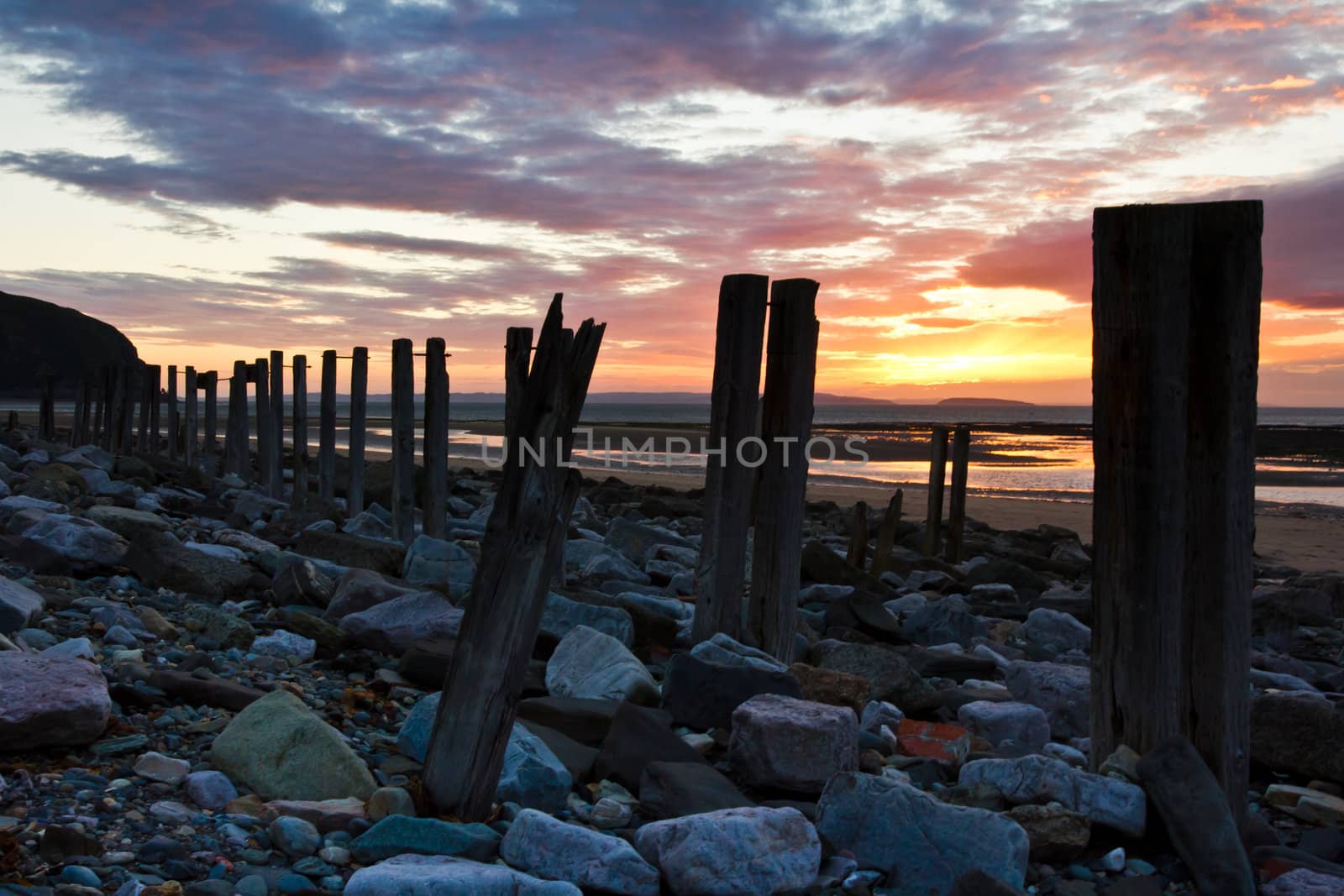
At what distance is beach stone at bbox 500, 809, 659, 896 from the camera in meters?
3.32

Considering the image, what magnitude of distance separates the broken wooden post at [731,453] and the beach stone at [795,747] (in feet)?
6.50

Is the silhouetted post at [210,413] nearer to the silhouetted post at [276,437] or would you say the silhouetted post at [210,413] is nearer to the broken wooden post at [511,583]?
the silhouetted post at [276,437]

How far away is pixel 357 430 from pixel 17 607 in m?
8.88

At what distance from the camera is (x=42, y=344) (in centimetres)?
12650

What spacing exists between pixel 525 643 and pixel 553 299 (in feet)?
3.85

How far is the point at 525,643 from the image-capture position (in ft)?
12.2

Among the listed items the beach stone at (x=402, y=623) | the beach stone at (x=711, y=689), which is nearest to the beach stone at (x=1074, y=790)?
the beach stone at (x=711, y=689)

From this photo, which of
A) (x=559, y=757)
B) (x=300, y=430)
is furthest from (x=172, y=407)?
(x=559, y=757)

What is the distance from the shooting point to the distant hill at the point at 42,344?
400 feet

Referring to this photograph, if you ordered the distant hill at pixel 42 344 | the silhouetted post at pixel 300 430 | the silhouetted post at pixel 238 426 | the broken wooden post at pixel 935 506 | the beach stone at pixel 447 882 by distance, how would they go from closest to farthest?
the beach stone at pixel 447 882 → the broken wooden post at pixel 935 506 → the silhouetted post at pixel 300 430 → the silhouetted post at pixel 238 426 → the distant hill at pixel 42 344

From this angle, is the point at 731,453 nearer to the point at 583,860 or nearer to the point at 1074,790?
the point at 1074,790

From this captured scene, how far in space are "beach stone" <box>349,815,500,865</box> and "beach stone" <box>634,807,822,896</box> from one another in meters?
0.54

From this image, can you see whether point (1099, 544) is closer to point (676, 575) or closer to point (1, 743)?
point (1, 743)

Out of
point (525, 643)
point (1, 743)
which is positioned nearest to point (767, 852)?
point (525, 643)
